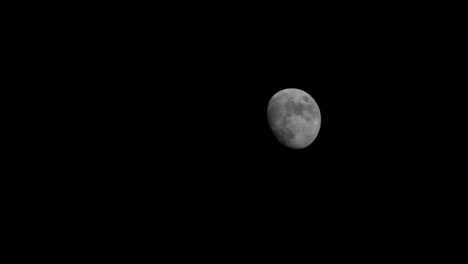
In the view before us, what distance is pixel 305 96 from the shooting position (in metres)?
2.79

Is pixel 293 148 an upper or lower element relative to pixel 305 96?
lower

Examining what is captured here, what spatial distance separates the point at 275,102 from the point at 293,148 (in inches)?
17.0

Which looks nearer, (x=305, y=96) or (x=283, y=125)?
(x=283, y=125)

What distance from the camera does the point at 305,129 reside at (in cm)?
263

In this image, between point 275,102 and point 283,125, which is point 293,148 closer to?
point 283,125

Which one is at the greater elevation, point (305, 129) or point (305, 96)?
point (305, 96)

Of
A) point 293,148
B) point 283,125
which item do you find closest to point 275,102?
point 283,125

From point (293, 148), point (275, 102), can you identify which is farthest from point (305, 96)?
point (293, 148)

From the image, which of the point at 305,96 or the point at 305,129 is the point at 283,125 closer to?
the point at 305,129

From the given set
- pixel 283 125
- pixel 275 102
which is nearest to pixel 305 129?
pixel 283 125

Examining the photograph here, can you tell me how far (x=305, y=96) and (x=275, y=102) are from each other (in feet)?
0.94

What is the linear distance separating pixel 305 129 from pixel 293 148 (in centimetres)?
20

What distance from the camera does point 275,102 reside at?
2.74m

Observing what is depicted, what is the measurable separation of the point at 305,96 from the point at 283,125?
39 centimetres
